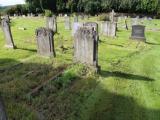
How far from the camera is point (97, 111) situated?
8.49 meters

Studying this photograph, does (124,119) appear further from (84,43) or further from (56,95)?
(84,43)

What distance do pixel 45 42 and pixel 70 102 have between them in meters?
6.52

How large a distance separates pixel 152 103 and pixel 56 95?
3766mm

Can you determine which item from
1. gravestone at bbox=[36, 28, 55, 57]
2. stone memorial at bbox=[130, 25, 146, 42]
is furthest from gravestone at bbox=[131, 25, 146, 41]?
gravestone at bbox=[36, 28, 55, 57]

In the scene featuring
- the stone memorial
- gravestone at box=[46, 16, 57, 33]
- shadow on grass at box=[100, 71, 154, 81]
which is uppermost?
gravestone at box=[46, 16, 57, 33]

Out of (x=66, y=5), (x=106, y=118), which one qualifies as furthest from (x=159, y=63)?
(x=66, y=5)

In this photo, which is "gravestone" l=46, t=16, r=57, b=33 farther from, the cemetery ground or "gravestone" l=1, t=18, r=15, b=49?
the cemetery ground

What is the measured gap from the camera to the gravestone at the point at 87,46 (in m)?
12.0

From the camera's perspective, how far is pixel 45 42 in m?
14.6

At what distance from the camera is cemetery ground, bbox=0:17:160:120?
8312 millimetres

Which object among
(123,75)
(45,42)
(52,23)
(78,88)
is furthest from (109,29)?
(78,88)

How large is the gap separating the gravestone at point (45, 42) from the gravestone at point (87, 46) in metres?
2.29

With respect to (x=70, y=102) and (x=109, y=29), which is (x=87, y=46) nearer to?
(x=70, y=102)

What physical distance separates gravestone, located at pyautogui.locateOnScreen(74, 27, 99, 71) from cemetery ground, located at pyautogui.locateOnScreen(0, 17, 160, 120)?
45cm
